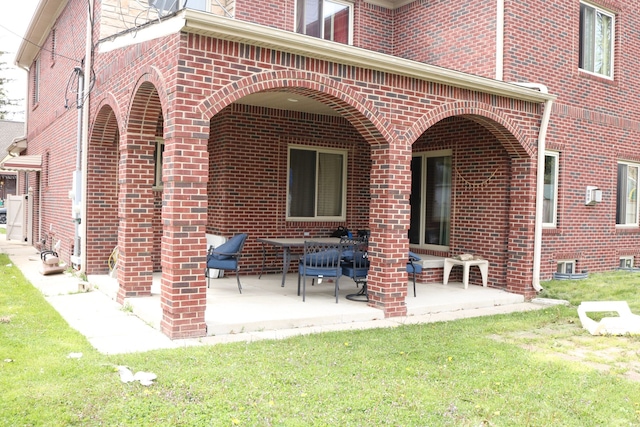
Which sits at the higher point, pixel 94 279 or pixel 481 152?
pixel 481 152

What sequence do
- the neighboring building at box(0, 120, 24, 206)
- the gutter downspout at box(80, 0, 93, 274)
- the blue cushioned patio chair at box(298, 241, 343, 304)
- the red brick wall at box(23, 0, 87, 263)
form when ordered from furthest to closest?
the neighboring building at box(0, 120, 24, 206) → the red brick wall at box(23, 0, 87, 263) → the gutter downspout at box(80, 0, 93, 274) → the blue cushioned patio chair at box(298, 241, 343, 304)

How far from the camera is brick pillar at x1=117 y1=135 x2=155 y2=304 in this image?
752 cm

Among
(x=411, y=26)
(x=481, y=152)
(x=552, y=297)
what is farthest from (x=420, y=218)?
(x=411, y=26)

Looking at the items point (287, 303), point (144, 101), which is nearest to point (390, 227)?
point (287, 303)

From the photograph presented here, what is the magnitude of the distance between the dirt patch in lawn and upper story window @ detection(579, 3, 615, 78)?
246 inches

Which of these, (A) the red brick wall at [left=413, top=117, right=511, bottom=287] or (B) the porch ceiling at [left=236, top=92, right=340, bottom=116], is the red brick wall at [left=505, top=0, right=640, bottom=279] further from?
(B) the porch ceiling at [left=236, top=92, right=340, bottom=116]

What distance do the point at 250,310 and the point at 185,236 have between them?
5.09ft

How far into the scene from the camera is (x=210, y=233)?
1029 cm

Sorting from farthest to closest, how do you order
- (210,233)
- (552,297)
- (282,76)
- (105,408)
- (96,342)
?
1. (210,233)
2. (552,297)
3. (282,76)
4. (96,342)
5. (105,408)

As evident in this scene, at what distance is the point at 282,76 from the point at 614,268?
27.8 feet

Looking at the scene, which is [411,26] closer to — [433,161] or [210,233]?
[433,161]

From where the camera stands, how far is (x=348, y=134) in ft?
37.0

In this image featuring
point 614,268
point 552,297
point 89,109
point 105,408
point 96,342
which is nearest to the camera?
point 105,408

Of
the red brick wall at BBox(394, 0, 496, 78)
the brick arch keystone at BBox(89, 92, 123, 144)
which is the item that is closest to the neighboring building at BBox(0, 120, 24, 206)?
the brick arch keystone at BBox(89, 92, 123, 144)
